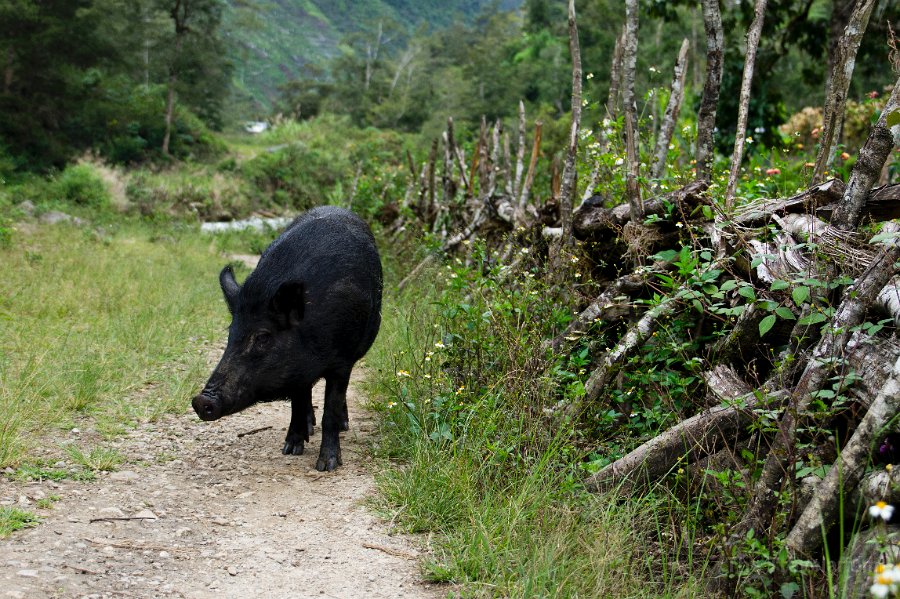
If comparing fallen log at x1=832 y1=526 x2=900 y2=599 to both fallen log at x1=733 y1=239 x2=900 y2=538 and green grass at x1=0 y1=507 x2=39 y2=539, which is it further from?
green grass at x1=0 y1=507 x2=39 y2=539

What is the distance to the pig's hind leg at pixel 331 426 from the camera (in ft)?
15.8

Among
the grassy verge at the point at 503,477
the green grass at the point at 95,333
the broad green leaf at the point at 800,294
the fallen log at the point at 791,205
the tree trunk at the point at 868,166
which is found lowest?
the green grass at the point at 95,333

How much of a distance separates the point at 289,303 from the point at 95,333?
9.79ft

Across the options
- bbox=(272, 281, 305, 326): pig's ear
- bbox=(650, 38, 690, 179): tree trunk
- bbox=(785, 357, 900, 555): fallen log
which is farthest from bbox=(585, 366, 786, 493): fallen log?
bbox=(650, 38, 690, 179): tree trunk

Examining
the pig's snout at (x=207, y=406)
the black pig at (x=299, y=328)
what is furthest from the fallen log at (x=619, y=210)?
the pig's snout at (x=207, y=406)

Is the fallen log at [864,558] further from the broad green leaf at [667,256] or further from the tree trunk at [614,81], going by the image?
the tree trunk at [614,81]

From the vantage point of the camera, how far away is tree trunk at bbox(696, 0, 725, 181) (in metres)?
5.05

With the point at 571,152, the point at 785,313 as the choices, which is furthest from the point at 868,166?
the point at 571,152

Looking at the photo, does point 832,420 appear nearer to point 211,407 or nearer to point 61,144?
point 211,407

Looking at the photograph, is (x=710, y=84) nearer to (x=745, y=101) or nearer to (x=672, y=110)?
(x=745, y=101)

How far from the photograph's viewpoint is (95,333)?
22.3ft

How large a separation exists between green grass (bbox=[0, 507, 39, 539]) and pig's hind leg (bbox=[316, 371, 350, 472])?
1614 mm

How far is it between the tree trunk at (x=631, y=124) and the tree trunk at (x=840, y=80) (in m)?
1.06

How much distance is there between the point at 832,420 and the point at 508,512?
4.69 feet
